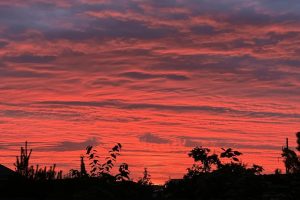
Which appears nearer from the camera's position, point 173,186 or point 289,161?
point 173,186

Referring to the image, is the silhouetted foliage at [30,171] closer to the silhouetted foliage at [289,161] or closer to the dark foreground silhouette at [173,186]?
the dark foreground silhouette at [173,186]

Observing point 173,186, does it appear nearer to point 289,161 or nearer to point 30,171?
point 30,171

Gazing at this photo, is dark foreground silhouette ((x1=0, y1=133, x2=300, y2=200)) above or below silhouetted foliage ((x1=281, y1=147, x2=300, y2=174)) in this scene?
below

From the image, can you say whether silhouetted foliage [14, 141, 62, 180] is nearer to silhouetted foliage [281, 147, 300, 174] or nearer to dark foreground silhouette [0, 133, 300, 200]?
dark foreground silhouette [0, 133, 300, 200]

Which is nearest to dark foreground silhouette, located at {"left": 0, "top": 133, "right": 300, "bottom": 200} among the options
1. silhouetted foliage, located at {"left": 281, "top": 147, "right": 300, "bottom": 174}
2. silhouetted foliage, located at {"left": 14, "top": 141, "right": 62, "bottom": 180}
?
silhouetted foliage, located at {"left": 14, "top": 141, "right": 62, "bottom": 180}

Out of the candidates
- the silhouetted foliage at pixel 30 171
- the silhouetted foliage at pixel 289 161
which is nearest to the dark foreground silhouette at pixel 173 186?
the silhouetted foliage at pixel 30 171

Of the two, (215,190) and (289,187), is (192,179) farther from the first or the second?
(289,187)

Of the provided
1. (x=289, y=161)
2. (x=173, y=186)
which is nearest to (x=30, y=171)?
(x=173, y=186)

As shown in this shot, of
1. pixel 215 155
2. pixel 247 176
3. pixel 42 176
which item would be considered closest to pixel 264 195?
pixel 247 176

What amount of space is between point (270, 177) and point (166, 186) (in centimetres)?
302

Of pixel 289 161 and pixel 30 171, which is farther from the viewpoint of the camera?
pixel 289 161

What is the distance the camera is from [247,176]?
14.3 meters

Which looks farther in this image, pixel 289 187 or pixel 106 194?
pixel 289 187

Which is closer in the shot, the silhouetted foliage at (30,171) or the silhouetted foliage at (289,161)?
the silhouetted foliage at (30,171)
